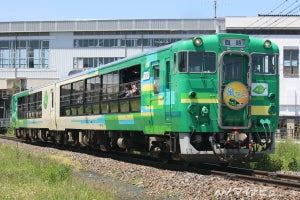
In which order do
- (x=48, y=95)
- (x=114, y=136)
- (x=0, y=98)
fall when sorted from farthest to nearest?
1. (x=0, y=98)
2. (x=48, y=95)
3. (x=114, y=136)

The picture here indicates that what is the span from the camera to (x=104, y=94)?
1891 cm

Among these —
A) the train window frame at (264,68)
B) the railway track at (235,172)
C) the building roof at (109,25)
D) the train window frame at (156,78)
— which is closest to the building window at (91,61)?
the building roof at (109,25)

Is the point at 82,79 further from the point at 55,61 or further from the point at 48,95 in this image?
the point at 55,61

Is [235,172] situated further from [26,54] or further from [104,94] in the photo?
[26,54]

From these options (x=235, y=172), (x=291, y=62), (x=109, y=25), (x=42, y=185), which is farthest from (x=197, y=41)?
(x=109, y=25)

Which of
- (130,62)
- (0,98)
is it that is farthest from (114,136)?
(0,98)

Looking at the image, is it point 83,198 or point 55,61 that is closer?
point 83,198

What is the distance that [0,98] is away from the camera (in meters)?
69.0

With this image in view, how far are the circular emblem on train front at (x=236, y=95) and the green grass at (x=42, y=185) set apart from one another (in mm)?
4465

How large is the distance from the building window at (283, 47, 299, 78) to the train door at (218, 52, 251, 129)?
40.9 meters

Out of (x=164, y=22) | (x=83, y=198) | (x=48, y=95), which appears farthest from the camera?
(x=164, y=22)

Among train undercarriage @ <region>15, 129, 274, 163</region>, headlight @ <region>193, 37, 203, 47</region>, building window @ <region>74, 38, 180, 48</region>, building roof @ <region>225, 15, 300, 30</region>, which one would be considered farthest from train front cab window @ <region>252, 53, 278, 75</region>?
building window @ <region>74, 38, 180, 48</region>

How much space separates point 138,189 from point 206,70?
13.2 feet

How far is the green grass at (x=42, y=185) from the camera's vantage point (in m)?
9.01
